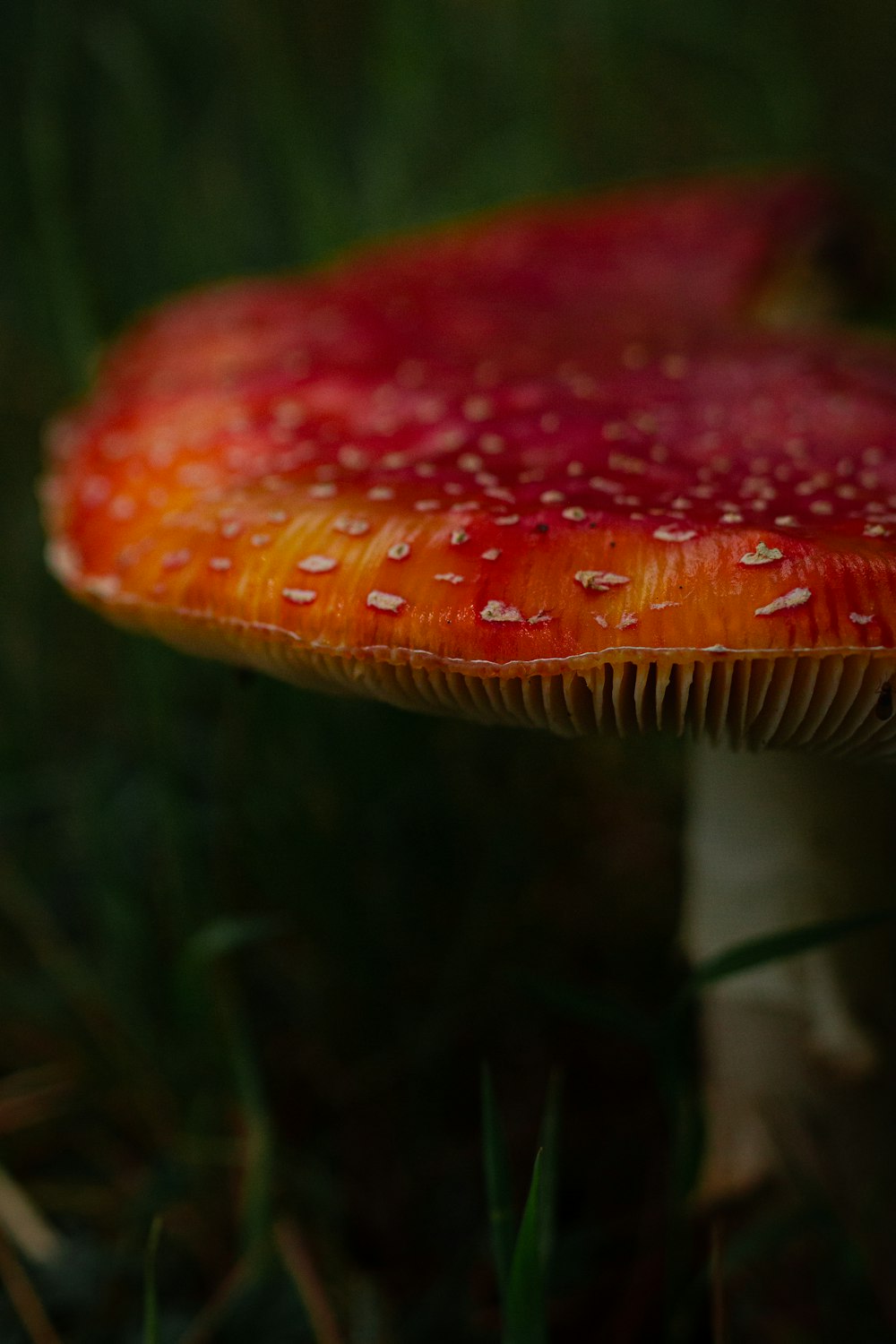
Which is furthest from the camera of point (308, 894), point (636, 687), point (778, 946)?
point (308, 894)

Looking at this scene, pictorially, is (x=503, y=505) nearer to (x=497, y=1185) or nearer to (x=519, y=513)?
(x=519, y=513)

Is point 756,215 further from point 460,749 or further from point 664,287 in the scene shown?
point 460,749

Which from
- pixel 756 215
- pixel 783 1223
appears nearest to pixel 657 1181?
pixel 783 1223

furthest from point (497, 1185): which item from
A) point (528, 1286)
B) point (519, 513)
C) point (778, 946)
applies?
point (519, 513)

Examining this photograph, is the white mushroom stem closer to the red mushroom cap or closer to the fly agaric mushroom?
the fly agaric mushroom

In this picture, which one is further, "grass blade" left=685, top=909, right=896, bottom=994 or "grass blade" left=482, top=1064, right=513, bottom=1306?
"grass blade" left=685, top=909, right=896, bottom=994

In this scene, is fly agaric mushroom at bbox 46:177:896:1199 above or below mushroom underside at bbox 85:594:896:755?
above

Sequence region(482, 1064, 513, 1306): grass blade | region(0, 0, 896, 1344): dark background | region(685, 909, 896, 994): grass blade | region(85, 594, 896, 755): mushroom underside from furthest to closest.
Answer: region(0, 0, 896, 1344): dark background
region(685, 909, 896, 994): grass blade
region(482, 1064, 513, 1306): grass blade
region(85, 594, 896, 755): mushroom underside

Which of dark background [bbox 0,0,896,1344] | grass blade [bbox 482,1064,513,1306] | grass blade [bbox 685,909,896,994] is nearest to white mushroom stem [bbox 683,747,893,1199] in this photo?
dark background [bbox 0,0,896,1344]
